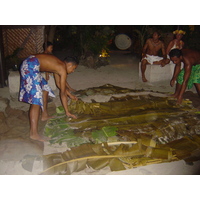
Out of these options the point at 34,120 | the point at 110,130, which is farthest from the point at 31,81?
the point at 110,130

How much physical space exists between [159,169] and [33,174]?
165cm

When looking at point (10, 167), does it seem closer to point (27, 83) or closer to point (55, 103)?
point (27, 83)

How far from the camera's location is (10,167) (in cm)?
275

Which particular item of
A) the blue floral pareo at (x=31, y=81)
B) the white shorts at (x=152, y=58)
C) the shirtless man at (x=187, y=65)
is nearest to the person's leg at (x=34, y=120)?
the blue floral pareo at (x=31, y=81)

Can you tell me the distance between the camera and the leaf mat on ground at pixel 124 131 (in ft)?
9.21

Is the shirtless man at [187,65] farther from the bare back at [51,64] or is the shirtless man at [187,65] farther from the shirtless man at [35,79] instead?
the bare back at [51,64]

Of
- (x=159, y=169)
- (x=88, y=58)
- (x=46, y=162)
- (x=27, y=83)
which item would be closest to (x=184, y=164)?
(x=159, y=169)

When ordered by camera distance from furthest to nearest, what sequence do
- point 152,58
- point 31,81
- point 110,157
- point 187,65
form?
point 152,58
point 187,65
point 31,81
point 110,157

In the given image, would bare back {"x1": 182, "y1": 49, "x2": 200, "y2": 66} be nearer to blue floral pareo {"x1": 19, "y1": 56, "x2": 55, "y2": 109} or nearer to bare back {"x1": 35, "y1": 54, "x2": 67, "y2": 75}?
bare back {"x1": 35, "y1": 54, "x2": 67, "y2": 75}

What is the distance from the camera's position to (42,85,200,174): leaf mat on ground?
2807 millimetres

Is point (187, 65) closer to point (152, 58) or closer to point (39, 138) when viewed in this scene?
point (152, 58)

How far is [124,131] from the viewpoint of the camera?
11.2 ft

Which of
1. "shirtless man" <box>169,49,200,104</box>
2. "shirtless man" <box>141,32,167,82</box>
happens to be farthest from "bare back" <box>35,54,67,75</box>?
"shirtless man" <box>141,32,167,82</box>

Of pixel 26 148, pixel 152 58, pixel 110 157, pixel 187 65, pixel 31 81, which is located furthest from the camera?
pixel 152 58
